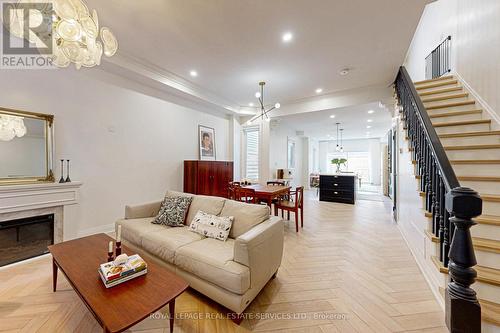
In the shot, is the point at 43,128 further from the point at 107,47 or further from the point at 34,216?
the point at 107,47

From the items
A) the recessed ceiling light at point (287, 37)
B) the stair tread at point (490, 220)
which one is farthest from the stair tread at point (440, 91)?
the recessed ceiling light at point (287, 37)

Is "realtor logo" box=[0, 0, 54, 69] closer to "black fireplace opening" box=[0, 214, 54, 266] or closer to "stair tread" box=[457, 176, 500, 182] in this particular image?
"black fireplace opening" box=[0, 214, 54, 266]

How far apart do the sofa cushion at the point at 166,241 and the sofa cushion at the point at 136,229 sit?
0.09m

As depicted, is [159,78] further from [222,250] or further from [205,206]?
[222,250]

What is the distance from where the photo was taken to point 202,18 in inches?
94.7

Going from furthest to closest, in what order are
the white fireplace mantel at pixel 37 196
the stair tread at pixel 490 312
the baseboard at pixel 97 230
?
the baseboard at pixel 97 230
the white fireplace mantel at pixel 37 196
the stair tread at pixel 490 312

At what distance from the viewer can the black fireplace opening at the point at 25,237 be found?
2461 mm

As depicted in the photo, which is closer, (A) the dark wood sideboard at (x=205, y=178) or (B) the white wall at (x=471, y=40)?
(B) the white wall at (x=471, y=40)

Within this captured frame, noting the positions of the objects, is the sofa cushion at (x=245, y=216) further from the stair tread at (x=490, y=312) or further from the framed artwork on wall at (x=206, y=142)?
the framed artwork on wall at (x=206, y=142)

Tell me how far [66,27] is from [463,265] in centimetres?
315

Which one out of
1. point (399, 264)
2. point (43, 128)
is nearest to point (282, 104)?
point (399, 264)

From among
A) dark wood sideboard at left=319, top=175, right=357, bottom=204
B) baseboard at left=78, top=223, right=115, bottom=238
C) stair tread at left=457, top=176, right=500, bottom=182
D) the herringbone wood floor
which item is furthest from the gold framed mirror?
dark wood sideboard at left=319, top=175, right=357, bottom=204

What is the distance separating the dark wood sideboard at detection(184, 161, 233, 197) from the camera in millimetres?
4551

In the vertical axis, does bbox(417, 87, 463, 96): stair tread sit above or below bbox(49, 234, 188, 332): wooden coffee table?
above
